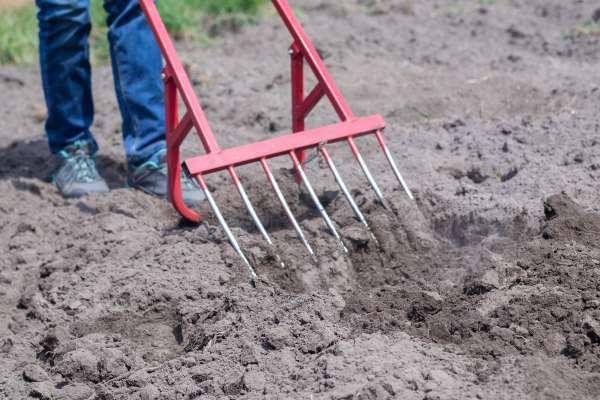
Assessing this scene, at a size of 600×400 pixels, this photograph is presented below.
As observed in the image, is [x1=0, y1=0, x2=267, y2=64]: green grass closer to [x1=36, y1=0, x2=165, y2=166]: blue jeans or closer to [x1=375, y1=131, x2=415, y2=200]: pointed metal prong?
[x1=36, y1=0, x2=165, y2=166]: blue jeans

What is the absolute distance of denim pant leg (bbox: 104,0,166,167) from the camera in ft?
13.8

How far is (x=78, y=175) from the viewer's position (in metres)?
4.42

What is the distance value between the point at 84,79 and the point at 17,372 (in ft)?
5.70

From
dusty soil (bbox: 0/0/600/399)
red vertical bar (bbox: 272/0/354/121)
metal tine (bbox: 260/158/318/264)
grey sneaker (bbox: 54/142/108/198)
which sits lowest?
grey sneaker (bbox: 54/142/108/198)

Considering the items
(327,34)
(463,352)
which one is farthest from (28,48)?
(463,352)

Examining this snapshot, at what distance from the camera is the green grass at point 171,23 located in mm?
6660

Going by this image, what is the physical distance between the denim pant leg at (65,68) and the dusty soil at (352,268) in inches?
11.9

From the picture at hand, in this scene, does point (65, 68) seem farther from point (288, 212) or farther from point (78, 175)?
point (288, 212)

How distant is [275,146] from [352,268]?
1.70ft

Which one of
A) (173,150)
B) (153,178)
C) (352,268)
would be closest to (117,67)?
(153,178)

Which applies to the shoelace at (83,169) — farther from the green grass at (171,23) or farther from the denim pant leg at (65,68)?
the green grass at (171,23)

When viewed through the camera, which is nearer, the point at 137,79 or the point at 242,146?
the point at 242,146

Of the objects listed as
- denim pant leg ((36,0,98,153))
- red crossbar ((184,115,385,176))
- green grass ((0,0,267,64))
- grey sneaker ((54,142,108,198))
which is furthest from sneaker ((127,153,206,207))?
green grass ((0,0,267,64))

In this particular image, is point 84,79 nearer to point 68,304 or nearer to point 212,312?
point 68,304
